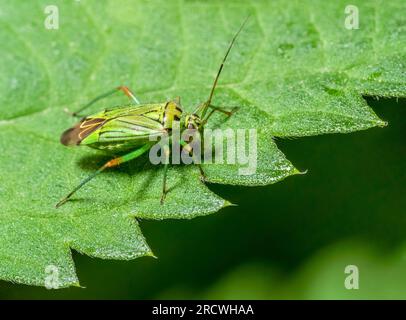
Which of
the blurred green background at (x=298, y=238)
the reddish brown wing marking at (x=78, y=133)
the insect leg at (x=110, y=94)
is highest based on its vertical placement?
the insect leg at (x=110, y=94)

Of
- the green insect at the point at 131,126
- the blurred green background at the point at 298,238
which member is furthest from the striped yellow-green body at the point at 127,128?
the blurred green background at the point at 298,238

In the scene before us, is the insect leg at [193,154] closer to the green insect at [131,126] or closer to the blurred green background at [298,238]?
the green insect at [131,126]

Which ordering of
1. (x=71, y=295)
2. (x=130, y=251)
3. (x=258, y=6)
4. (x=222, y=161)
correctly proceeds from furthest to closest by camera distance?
(x=258, y=6)
(x=71, y=295)
(x=222, y=161)
(x=130, y=251)

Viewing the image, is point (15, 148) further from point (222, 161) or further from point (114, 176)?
point (222, 161)

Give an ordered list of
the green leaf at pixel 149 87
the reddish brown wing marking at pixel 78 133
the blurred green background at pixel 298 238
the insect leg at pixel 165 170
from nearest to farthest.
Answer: the green leaf at pixel 149 87 < the insect leg at pixel 165 170 < the reddish brown wing marking at pixel 78 133 < the blurred green background at pixel 298 238

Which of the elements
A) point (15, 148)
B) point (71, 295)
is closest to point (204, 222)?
point (71, 295)

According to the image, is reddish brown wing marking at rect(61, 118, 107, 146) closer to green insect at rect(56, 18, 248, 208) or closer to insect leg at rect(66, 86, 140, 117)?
green insect at rect(56, 18, 248, 208)

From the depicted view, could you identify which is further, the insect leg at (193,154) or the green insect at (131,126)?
the green insect at (131,126)
